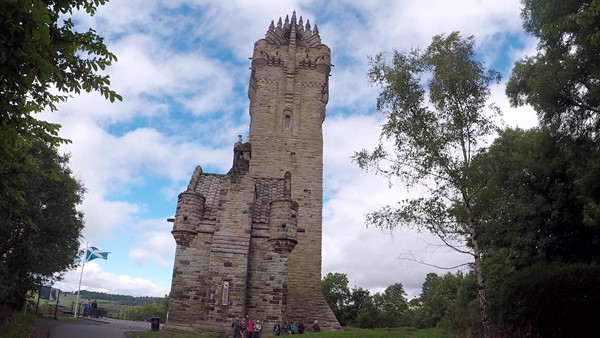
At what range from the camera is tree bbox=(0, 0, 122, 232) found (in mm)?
5453

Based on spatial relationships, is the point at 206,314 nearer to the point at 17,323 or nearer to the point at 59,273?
the point at 17,323

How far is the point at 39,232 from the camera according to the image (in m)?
22.8

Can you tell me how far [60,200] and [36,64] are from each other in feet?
64.5

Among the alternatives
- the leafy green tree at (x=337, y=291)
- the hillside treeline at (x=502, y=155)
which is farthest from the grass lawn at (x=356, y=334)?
the leafy green tree at (x=337, y=291)

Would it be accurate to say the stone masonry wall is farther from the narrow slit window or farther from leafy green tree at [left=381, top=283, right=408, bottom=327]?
leafy green tree at [left=381, top=283, right=408, bottom=327]

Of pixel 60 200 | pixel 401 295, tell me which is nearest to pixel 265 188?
pixel 60 200

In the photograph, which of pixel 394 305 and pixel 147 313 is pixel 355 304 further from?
pixel 147 313

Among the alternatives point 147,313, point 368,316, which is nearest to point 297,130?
point 368,316

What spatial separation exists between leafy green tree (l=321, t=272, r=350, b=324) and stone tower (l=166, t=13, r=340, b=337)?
74.9ft

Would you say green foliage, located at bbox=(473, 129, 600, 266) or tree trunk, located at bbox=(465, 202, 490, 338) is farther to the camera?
green foliage, located at bbox=(473, 129, 600, 266)

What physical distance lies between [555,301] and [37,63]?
13.2m

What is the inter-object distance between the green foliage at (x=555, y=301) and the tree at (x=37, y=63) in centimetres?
1177

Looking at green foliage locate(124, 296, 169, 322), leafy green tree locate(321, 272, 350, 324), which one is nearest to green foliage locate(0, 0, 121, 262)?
green foliage locate(124, 296, 169, 322)

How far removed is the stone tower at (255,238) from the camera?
2009cm
